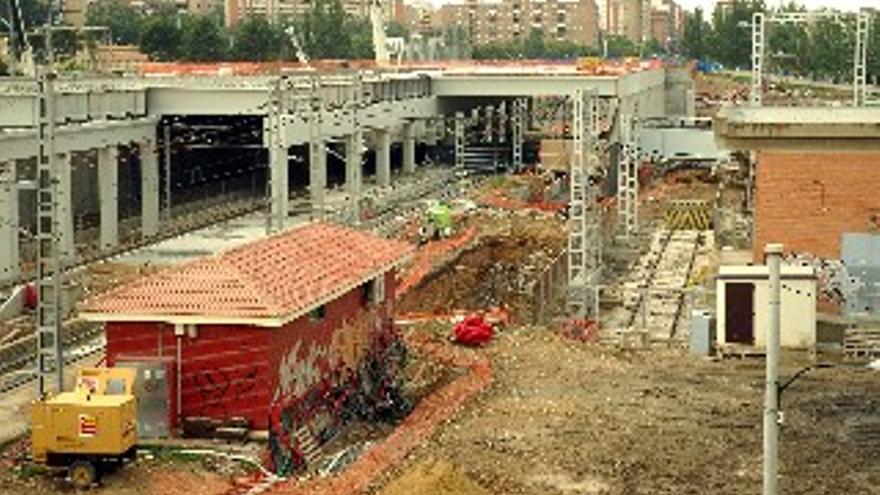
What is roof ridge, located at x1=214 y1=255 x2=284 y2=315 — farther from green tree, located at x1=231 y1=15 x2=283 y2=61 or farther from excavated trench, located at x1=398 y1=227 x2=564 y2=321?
green tree, located at x1=231 y1=15 x2=283 y2=61

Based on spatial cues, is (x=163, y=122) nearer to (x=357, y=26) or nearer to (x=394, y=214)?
(x=394, y=214)

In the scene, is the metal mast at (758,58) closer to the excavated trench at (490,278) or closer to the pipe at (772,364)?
the excavated trench at (490,278)

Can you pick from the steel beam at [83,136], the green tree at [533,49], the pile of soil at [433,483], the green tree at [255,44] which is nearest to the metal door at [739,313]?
the pile of soil at [433,483]

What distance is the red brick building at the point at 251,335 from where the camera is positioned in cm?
2164

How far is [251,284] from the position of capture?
2255 centimetres

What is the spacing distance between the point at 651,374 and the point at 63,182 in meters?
19.4

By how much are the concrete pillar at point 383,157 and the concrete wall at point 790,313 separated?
34.4 metres

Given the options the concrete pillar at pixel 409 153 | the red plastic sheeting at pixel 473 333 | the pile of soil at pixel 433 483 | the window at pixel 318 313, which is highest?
the concrete pillar at pixel 409 153

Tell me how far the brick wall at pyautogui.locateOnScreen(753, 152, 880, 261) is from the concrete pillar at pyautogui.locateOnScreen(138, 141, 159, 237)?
70.9 ft

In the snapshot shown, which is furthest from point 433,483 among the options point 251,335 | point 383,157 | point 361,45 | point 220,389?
point 361,45

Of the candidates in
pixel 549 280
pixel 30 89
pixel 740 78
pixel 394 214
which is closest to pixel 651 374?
pixel 549 280

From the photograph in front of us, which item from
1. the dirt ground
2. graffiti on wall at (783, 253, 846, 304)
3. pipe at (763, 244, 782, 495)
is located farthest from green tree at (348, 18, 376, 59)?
pipe at (763, 244, 782, 495)

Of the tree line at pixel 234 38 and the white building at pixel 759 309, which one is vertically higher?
the tree line at pixel 234 38

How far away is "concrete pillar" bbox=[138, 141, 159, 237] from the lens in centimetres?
4853
